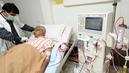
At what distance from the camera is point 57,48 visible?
1527 mm

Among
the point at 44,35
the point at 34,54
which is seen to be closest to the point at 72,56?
the point at 44,35

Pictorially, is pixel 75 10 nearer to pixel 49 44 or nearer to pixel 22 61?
pixel 49 44

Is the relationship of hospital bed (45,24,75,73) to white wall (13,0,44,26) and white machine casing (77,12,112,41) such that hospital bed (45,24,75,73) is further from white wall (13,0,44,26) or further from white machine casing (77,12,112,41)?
white wall (13,0,44,26)

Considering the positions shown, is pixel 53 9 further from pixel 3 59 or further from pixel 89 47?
pixel 3 59

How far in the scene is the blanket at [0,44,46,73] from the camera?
1153mm

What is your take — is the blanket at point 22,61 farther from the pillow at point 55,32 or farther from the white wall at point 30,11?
the white wall at point 30,11

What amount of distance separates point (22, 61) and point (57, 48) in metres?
0.45

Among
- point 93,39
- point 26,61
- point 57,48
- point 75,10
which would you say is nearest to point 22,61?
point 26,61

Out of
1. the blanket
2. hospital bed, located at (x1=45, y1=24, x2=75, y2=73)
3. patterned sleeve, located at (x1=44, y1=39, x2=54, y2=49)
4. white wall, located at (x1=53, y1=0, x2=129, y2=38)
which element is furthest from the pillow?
the blanket

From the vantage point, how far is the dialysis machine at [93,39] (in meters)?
1.31

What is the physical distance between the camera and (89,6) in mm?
1892

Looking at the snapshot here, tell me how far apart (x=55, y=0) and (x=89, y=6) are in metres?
0.61

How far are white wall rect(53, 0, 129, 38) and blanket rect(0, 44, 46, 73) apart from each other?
2.62ft

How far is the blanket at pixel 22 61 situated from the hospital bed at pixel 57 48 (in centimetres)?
11
